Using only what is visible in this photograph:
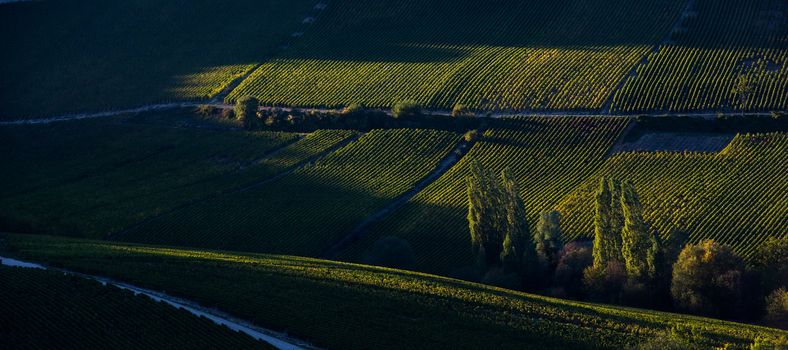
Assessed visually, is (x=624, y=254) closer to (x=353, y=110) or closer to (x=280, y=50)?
(x=353, y=110)

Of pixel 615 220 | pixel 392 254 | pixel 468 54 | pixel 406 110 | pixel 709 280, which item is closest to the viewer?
pixel 709 280

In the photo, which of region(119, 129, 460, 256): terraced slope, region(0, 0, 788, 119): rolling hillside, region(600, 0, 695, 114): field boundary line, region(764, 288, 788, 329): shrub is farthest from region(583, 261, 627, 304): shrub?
region(600, 0, 695, 114): field boundary line

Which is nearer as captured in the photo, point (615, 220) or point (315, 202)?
point (615, 220)

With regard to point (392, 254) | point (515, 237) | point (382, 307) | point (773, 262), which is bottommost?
point (382, 307)

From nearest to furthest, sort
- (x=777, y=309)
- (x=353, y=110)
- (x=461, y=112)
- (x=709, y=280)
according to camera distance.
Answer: (x=777, y=309) < (x=709, y=280) < (x=461, y=112) < (x=353, y=110)

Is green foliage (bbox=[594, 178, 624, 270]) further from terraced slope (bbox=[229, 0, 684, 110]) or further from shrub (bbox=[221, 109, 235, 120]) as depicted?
shrub (bbox=[221, 109, 235, 120])

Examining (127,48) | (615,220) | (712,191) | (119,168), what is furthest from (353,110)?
(127,48)

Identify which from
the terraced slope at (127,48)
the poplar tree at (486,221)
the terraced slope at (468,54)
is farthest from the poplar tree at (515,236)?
the terraced slope at (127,48)
